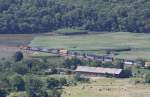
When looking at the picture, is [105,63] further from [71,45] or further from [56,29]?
[56,29]

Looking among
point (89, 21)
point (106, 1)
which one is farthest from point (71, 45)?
point (106, 1)

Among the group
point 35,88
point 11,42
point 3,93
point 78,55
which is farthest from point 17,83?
point 11,42

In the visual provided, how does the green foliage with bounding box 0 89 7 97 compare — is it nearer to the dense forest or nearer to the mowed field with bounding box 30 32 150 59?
the mowed field with bounding box 30 32 150 59

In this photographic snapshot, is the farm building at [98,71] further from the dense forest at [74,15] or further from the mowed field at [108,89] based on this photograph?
the dense forest at [74,15]

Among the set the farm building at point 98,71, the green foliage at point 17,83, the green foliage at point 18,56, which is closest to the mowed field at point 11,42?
the green foliage at point 18,56

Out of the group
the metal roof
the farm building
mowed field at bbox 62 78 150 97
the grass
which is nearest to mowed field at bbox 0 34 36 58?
the grass

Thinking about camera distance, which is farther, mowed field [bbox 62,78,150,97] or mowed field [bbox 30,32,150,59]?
mowed field [bbox 30,32,150,59]
